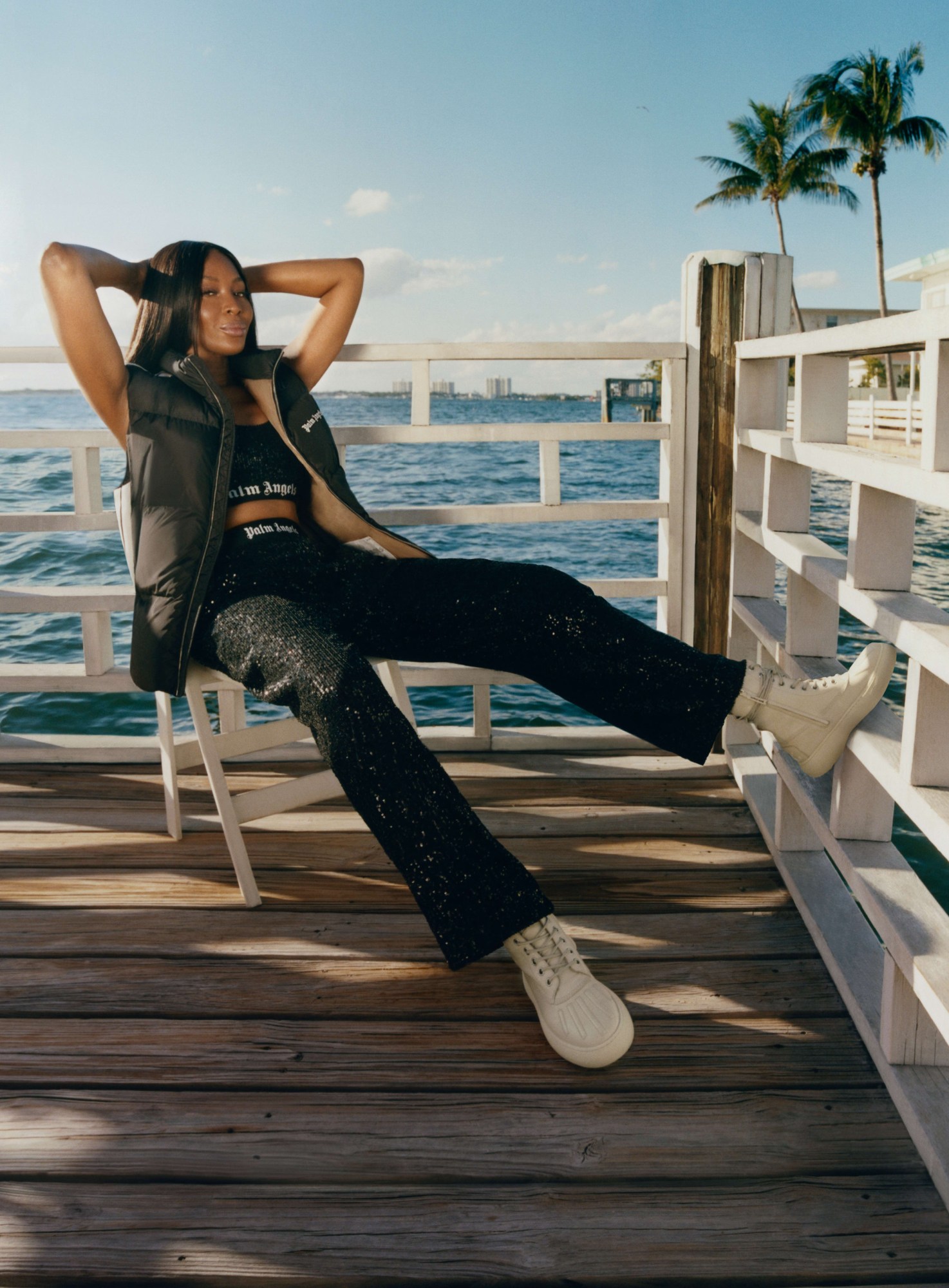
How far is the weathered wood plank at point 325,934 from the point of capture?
1.92m

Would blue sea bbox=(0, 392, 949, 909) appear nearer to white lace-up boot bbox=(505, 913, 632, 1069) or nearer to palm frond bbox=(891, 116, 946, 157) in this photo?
white lace-up boot bbox=(505, 913, 632, 1069)

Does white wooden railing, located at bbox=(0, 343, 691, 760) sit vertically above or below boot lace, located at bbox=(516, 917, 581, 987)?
above

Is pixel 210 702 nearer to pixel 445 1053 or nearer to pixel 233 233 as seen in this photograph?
pixel 445 1053

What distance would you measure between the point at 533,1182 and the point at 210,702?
605 cm

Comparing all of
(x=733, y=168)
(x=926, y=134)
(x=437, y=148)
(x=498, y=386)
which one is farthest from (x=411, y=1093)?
(x=498, y=386)

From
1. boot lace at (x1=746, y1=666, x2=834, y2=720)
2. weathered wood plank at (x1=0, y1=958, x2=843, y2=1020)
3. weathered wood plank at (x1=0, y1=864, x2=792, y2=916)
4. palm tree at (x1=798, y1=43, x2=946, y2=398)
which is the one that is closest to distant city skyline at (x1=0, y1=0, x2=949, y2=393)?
palm tree at (x1=798, y1=43, x2=946, y2=398)

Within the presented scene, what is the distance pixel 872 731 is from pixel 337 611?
111cm

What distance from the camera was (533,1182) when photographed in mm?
1324

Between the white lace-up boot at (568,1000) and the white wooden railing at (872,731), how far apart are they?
0.41 meters

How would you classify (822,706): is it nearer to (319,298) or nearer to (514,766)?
(514,766)

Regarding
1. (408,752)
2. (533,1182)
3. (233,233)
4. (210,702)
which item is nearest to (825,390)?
(408,752)

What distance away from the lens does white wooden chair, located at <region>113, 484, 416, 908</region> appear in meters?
2.10

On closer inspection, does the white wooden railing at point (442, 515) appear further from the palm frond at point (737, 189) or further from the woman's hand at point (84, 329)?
the palm frond at point (737, 189)

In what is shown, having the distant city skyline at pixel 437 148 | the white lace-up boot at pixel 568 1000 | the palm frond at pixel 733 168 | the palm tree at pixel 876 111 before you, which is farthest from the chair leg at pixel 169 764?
the distant city skyline at pixel 437 148
